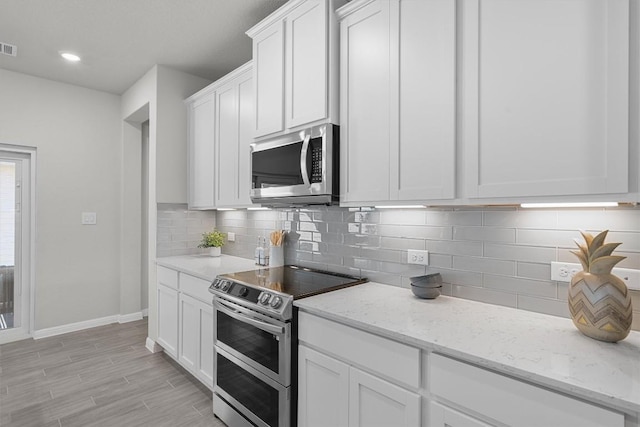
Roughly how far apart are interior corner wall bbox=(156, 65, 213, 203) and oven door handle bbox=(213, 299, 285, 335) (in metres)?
1.56

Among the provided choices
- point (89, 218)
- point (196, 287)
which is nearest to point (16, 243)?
point (89, 218)

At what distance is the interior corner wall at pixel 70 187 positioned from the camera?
354 centimetres

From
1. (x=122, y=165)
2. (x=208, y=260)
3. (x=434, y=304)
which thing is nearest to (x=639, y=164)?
(x=434, y=304)

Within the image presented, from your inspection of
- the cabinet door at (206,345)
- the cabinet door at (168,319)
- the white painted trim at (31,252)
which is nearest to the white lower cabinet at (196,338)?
the cabinet door at (206,345)

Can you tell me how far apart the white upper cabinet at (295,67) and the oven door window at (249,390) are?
1.52 m

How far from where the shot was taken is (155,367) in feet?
9.69

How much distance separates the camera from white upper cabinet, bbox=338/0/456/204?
150 centimetres

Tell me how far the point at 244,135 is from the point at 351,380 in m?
2.03

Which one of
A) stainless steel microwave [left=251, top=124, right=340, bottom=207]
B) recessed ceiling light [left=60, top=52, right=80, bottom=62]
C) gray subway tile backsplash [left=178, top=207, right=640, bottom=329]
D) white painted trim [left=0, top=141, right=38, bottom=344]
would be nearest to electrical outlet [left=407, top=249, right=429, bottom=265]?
gray subway tile backsplash [left=178, top=207, right=640, bottom=329]

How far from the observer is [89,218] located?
3.92 metres

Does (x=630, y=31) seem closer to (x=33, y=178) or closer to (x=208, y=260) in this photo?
(x=208, y=260)

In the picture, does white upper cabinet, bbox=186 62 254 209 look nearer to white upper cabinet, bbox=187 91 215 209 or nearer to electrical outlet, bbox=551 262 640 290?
white upper cabinet, bbox=187 91 215 209

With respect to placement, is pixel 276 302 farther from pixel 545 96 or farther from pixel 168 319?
pixel 168 319

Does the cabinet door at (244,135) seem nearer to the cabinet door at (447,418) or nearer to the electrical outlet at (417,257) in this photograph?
the electrical outlet at (417,257)
